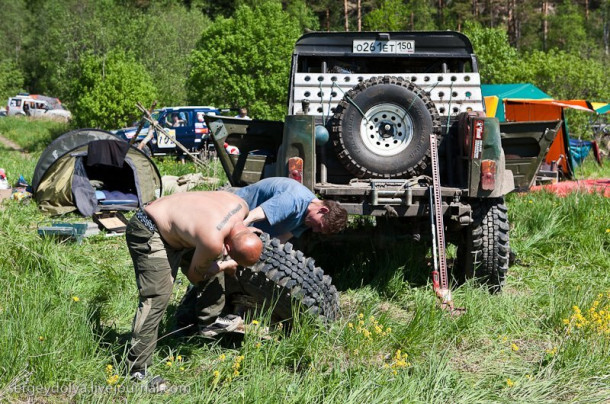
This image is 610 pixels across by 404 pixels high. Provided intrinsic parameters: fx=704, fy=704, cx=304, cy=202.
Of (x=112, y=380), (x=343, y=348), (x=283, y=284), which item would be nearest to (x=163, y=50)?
(x=283, y=284)

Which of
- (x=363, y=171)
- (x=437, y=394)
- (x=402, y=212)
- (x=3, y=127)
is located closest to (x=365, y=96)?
(x=363, y=171)

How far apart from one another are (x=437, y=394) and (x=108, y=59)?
2377cm

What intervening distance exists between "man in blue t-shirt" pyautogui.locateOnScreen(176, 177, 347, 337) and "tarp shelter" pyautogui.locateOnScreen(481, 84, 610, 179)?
10578mm

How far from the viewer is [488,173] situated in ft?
18.6

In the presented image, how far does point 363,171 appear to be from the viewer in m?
6.07

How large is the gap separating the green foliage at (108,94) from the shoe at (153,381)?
20.7 metres

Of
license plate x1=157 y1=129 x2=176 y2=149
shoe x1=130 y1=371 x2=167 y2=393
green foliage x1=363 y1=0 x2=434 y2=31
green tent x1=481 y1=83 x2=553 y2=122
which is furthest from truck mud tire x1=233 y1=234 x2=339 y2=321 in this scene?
green foliage x1=363 y1=0 x2=434 y2=31

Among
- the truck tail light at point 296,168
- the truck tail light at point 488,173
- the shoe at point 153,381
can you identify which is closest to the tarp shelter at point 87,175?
the truck tail light at point 296,168

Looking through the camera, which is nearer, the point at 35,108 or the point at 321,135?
the point at 321,135

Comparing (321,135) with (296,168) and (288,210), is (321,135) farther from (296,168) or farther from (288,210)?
(288,210)

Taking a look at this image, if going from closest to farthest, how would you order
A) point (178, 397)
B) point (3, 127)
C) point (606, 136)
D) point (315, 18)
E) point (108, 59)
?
point (178, 397) < point (606, 136) < point (108, 59) < point (3, 127) < point (315, 18)

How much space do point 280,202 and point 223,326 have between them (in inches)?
35.6

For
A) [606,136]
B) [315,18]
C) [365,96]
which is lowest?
[606,136]

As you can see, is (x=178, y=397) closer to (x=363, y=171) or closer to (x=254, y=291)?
(x=254, y=291)
